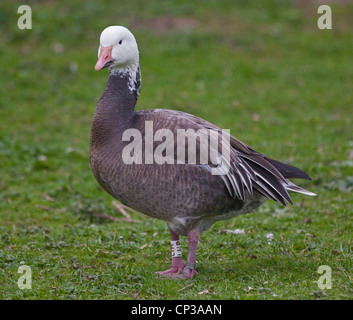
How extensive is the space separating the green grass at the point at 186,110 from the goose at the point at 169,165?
2.32 feet

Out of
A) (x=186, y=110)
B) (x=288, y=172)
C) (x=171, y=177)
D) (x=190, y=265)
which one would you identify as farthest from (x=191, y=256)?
(x=186, y=110)

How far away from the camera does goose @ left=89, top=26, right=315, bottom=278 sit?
232 inches

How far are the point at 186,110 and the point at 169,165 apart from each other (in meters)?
7.27

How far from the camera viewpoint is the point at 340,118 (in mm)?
12703

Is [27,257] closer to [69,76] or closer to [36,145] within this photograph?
[36,145]

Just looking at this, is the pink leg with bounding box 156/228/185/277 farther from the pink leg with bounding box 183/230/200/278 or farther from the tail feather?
the tail feather

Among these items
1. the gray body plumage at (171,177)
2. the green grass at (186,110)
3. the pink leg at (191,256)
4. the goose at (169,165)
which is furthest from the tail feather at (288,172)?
the pink leg at (191,256)

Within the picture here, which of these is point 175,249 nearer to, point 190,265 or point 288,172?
point 190,265

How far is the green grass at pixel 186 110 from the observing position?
624cm

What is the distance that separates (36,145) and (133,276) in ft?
18.8

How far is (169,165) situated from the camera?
5.89m

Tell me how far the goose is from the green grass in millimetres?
707

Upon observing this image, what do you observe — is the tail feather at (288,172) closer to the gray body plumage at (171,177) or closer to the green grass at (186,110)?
the gray body plumage at (171,177)
